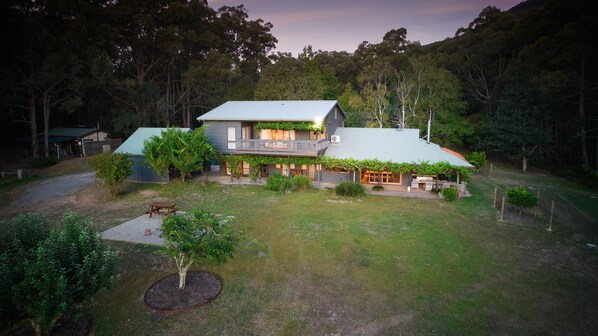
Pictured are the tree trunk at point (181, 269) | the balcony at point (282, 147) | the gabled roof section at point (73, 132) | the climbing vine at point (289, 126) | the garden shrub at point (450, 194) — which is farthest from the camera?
the gabled roof section at point (73, 132)

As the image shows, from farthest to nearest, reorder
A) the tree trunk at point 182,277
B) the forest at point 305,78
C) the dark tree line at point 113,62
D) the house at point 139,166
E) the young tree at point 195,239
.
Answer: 1. the dark tree line at point 113,62
2. the forest at point 305,78
3. the house at point 139,166
4. the tree trunk at point 182,277
5. the young tree at point 195,239

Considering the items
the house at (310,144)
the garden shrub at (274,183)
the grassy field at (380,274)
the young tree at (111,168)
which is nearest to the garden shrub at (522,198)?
the grassy field at (380,274)

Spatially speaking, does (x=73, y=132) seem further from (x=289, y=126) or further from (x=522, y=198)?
(x=522, y=198)

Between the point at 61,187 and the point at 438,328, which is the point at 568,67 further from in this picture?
the point at 61,187

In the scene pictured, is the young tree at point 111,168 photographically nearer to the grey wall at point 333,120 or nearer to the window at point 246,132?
the window at point 246,132

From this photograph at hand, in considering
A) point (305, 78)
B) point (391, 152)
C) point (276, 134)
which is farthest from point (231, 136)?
point (305, 78)

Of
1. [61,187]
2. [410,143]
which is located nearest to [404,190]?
[410,143]

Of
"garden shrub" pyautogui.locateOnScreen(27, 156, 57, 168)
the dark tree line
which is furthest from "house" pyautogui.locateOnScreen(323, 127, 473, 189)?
"garden shrub" pyautogui.locateOnScreen(27, 156, 57, 168)
